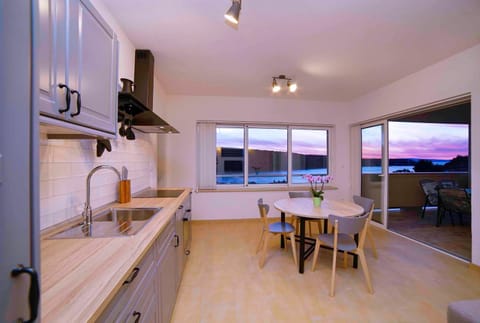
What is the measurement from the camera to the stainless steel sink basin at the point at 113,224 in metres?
1.31

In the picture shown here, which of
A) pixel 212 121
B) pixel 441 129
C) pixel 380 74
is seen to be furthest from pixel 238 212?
pixel 441 129

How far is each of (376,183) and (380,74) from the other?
2098mm

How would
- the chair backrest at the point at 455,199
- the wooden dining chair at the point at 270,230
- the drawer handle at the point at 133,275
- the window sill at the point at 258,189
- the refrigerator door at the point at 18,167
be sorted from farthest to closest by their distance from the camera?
the window sill at the point at 258,189 → the chair backrest at the point at 455,199 → the wooden dining chair at the point at 270,230 → the drawer handle at the point at 133,275 → the refrigerator door at the point at 18,167

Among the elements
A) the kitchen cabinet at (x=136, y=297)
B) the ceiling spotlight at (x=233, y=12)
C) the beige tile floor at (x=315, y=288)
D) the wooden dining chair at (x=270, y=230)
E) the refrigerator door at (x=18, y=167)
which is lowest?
the beige tile floor at (x=315, y=288)

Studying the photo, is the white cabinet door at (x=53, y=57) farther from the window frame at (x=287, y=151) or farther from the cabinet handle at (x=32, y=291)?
the window frame at (x=287, y=151)

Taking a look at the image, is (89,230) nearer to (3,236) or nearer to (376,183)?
(3,236)

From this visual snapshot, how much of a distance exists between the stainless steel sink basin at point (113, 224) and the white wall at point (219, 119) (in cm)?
235

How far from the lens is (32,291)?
44cm

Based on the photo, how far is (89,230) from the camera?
1.46 m

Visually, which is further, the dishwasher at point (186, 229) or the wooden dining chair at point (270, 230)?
the wooden dining chair at point (270, 230)

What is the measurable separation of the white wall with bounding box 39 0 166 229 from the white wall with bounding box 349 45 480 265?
155 inches

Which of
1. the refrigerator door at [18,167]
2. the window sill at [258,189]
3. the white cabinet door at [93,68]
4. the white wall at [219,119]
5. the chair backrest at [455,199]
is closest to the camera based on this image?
the refrigerator door at [18,167]

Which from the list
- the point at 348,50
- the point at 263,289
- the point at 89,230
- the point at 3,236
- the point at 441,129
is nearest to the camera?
the point at 3,236

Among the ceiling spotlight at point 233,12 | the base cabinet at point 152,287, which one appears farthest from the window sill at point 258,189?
the ceiling spotlight at point 233,12
